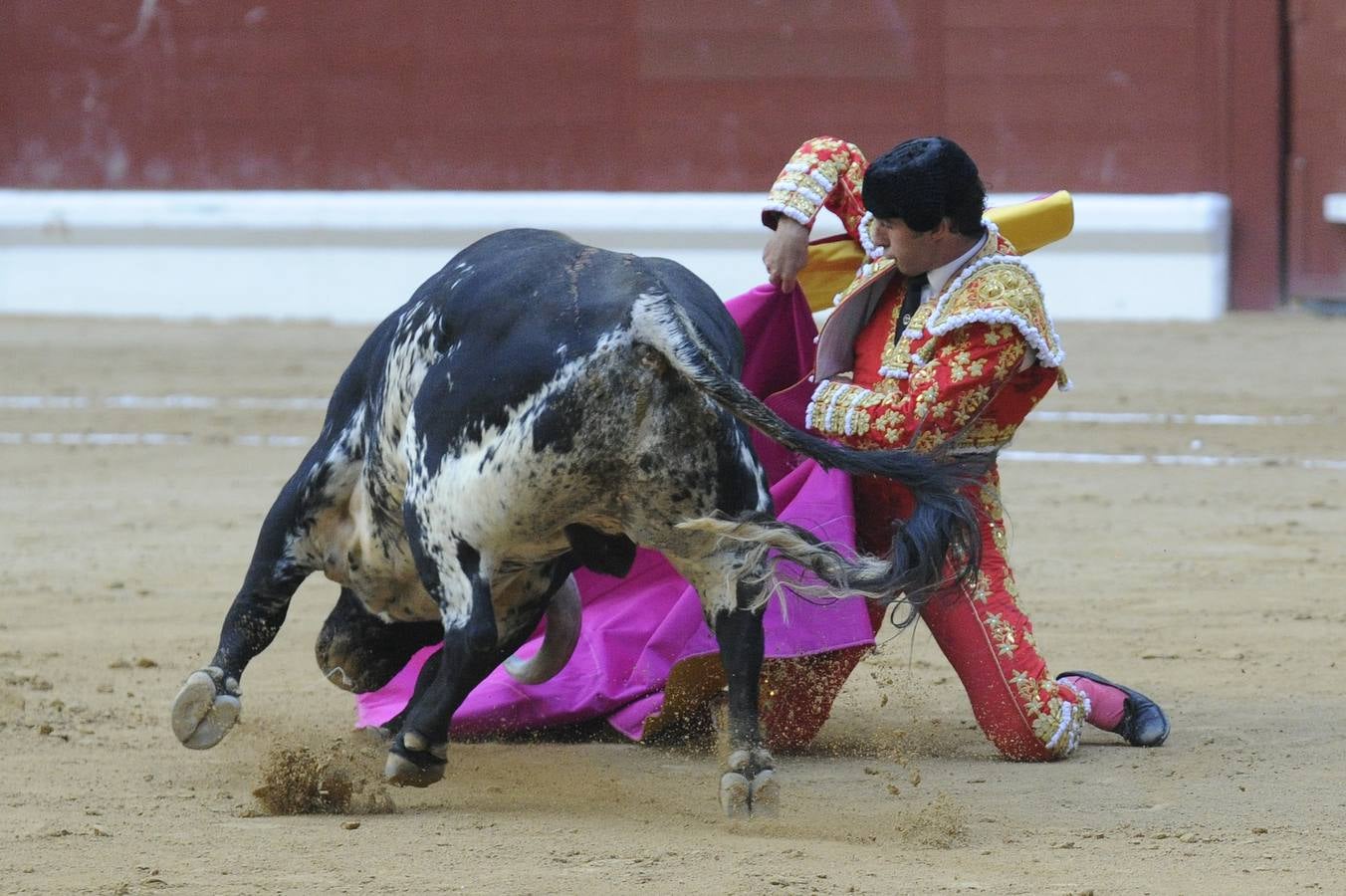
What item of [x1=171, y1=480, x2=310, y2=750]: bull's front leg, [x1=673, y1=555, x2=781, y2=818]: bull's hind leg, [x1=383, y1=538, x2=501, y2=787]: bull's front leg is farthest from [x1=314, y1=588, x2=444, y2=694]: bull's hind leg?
[x1=673, y1=555, x2=781, y2=818]: bull's hind leg

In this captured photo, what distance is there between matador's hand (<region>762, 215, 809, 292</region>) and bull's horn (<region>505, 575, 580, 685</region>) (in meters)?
0.57

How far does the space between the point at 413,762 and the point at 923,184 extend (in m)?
1.01

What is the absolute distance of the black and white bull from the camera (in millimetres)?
2318

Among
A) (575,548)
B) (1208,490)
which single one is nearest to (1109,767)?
(575,548)

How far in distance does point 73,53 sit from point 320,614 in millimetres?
6129

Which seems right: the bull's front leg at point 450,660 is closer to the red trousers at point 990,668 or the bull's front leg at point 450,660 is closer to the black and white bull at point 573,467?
the black and white bull at point 573,467

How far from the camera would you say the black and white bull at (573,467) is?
2.32 meters

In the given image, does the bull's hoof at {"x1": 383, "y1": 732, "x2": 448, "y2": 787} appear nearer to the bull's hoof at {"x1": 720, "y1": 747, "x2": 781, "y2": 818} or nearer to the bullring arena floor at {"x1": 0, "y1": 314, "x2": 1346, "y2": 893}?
the bullring arena floor at {"x1": 0, "y1": 314, "x2": 1346, "y2": 893}

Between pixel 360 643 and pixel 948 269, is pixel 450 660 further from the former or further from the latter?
pixel 948 269

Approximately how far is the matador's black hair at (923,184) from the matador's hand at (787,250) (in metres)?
0.24

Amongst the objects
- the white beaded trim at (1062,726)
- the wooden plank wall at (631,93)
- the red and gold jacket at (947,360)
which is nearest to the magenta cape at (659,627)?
the red and gold jacket at (947,360)

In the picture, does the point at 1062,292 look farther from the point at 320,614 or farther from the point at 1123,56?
the point at 320,614

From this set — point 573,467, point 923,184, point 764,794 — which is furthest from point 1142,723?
point 573,467

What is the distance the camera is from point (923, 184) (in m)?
2.61
